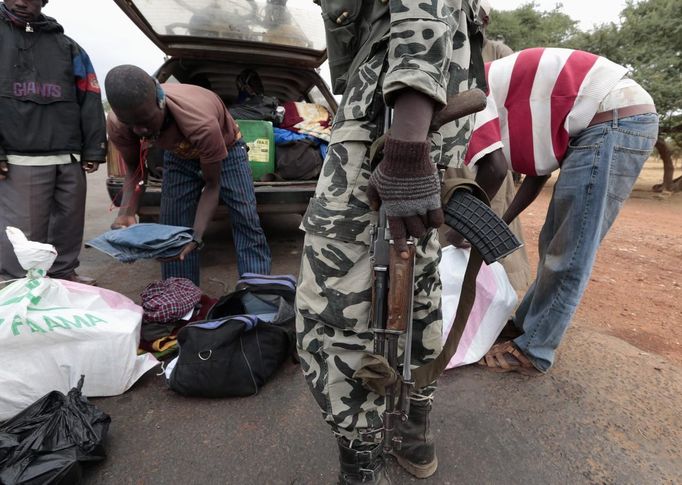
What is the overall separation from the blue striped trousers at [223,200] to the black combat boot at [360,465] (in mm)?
1634

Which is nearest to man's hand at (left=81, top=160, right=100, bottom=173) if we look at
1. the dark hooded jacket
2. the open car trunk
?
the dark hooded jacket

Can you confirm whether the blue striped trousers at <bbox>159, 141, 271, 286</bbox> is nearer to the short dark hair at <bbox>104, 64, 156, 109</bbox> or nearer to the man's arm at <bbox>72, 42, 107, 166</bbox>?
the man's arm at <bbox>72, 42, 107, 166</bbox>

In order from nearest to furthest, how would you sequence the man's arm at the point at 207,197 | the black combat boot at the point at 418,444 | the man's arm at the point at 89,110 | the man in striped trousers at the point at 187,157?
the black combat boot at the point at 418,444, the man in striped trousers at the point at 187,157, the man's arm at the point at 207,197, the man's arm at the point at 89,110

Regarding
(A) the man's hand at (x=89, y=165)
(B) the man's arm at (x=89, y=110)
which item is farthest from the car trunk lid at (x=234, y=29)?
(A) the man's hand at (x=89, y=165)

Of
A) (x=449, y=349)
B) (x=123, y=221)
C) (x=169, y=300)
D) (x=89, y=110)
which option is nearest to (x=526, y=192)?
(x=449, y=349)

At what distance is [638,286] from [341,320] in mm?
3294

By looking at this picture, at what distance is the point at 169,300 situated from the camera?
206 cm

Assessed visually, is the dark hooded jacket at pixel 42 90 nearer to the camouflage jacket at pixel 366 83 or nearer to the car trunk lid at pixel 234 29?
the car trunk lid at pixel 234 29

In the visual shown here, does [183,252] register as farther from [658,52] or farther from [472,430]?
[658,52]

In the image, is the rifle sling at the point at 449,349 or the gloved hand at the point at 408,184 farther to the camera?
the rifle sling at the point at 449,349

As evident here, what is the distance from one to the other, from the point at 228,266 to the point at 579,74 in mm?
2764

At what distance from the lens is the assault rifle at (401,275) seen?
1.02m

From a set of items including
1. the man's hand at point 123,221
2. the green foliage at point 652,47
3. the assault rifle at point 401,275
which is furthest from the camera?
the green foliage at point 652,47

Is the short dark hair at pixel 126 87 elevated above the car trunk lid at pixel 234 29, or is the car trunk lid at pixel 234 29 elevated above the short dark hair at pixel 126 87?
the car trunk lid at pixel 234 29
